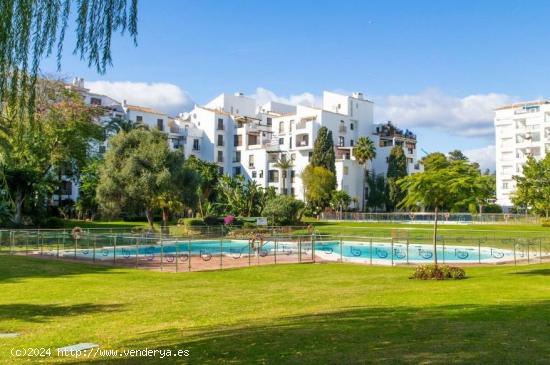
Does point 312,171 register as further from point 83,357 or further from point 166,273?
point 83,357

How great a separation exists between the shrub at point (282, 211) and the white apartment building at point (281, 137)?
89.8 ft

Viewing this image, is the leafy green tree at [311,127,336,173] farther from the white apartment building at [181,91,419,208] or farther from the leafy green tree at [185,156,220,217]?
the leafy green tree at [185,156,220,217]

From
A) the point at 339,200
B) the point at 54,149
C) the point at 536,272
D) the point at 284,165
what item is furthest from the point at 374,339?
the point at 284,165

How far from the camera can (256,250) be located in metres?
30.0

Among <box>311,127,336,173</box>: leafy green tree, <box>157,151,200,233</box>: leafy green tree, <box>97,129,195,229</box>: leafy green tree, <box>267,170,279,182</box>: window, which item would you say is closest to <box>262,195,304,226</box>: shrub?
<box>157,151,200,233</box>: leafy green tree

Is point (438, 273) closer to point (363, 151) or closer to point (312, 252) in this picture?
point (312, 252)

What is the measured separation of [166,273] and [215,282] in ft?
12.4

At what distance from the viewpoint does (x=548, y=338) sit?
9.03 meters

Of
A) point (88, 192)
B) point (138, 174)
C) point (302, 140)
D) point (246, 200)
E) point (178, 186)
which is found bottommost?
point (246, 200)

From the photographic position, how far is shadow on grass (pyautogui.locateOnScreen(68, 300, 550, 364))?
7828 millimetres

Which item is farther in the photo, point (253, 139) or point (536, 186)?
point (253, 139)

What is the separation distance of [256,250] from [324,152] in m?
54.0

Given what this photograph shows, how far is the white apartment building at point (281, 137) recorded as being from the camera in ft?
287

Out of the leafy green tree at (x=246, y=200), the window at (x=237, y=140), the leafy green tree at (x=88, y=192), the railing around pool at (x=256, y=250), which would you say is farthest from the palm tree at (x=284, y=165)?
the railing around pool at (x=256, y=250)
